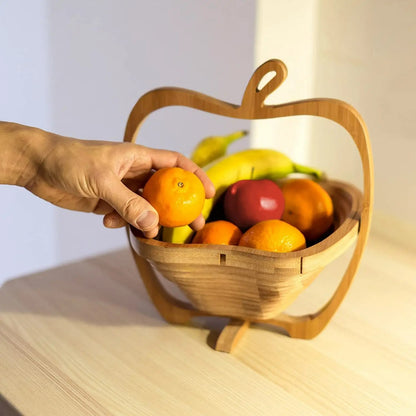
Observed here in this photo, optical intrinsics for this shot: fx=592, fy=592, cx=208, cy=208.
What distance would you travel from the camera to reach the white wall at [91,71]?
174 cm

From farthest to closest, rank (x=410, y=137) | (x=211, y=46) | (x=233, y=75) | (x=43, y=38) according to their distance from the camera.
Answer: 1. (x=43, y=38)
2. (x=211, y=46)
3. (x=233, y=75)
4. (x=410, y=137)

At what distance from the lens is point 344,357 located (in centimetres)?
80

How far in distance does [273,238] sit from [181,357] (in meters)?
0.21

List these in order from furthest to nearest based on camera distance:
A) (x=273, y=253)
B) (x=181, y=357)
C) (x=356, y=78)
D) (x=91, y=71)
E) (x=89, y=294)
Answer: (x=91, y=71), (x=356, y=78), (x=89, y=294), (x=181, y=357), (x=273, y=253)

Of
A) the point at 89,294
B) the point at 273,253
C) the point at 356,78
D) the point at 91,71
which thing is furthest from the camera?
the point at 91,71

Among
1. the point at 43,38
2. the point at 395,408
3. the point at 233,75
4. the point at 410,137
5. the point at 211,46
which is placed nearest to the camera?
the point at 395,408

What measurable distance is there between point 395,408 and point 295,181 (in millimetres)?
325

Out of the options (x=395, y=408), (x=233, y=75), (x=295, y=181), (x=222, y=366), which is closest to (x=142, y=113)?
(x=295, y=181)

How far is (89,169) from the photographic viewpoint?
2.46 feet

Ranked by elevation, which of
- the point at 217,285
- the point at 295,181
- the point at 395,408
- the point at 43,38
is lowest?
the point at 395,408

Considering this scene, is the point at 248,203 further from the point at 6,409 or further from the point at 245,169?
the point at 6,409

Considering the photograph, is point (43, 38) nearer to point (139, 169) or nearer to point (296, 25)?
point (296, 25)

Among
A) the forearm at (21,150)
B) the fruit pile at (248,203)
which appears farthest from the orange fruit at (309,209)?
the forearm at (21,150)

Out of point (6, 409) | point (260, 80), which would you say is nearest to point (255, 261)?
point (260, 80)
